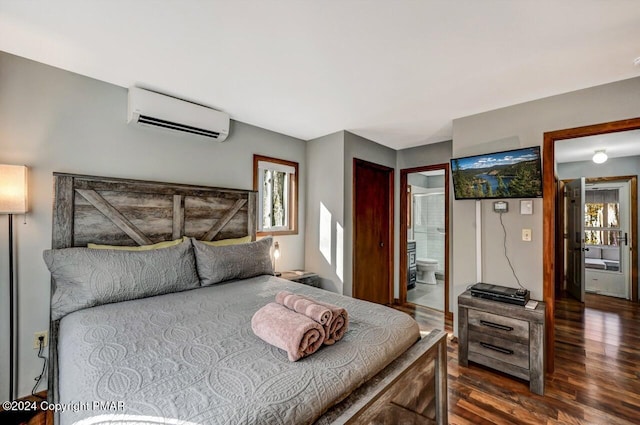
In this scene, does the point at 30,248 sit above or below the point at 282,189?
below

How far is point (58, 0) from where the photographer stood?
1487mm

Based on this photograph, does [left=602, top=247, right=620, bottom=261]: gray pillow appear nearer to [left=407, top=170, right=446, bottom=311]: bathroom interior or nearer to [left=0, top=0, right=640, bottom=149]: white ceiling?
[left=407, top=170, right=446, bottom=311]: bathroom interior

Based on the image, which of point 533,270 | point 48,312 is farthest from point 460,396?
point 48,312

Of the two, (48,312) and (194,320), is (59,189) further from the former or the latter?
(194,320)

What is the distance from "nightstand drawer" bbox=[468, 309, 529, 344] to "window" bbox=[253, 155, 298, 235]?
2.28 metres

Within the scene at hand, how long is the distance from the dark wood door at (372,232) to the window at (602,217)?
3831 mm

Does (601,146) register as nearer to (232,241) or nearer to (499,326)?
(499,326)

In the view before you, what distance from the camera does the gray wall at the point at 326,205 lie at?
353cm

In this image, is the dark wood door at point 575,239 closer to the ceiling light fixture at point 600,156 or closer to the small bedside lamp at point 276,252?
the ceiling light fixture at point 600,156

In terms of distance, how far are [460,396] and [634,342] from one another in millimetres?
2522

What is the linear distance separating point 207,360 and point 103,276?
1.23 m

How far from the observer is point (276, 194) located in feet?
12.2

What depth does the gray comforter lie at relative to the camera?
889 millimetres

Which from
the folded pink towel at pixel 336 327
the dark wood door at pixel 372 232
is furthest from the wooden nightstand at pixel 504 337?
the folded pink towel at pixel 336 327
